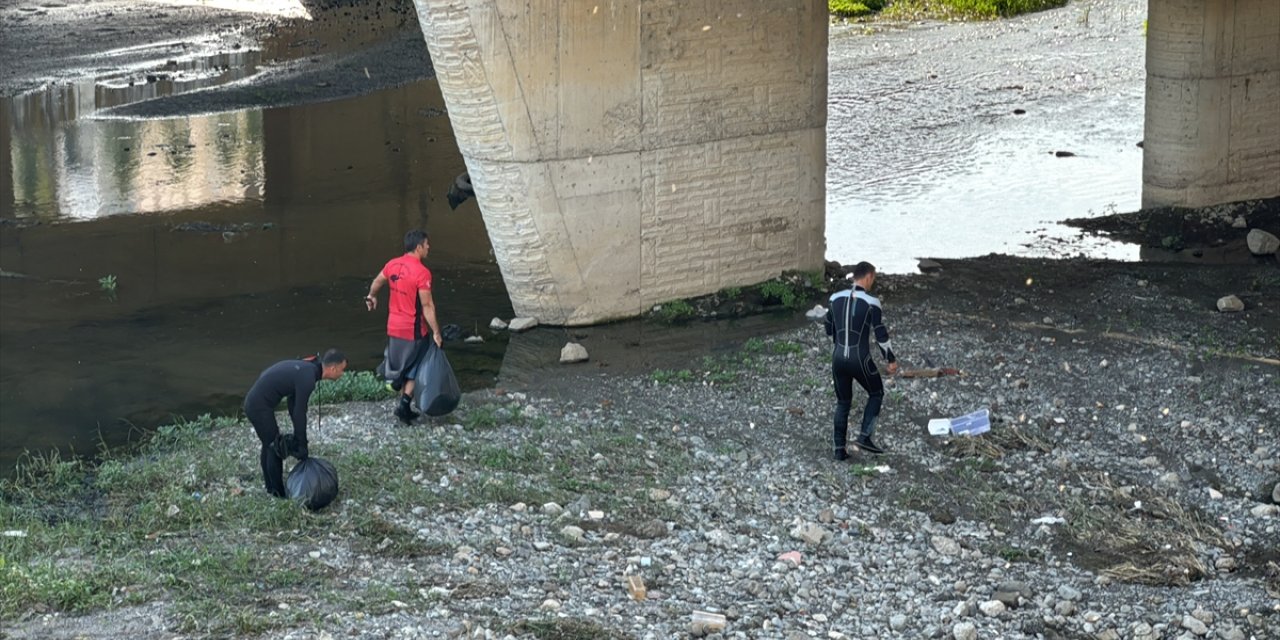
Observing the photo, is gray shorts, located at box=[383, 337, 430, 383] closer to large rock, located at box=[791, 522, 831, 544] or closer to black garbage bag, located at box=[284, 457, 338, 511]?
black garbage bag, located at box=[284, 457, 338, 511]

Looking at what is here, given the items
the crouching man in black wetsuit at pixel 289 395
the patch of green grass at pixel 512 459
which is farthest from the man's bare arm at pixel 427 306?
the crouching man in black wetsuit at pixel 289 395

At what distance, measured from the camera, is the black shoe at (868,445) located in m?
13.3

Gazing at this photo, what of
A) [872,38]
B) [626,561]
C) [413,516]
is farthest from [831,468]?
[872,38]

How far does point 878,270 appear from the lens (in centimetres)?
2011

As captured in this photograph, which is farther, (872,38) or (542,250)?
(872,38)

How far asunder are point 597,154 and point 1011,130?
13.1 meters

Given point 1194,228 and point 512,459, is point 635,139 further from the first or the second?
point 1194,228

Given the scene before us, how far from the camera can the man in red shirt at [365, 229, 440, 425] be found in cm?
1281

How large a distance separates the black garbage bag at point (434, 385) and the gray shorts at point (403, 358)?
0.05 m

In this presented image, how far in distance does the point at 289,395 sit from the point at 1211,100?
53.0ft

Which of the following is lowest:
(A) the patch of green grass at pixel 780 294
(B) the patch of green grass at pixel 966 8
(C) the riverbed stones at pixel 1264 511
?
(C) the riverbed stones at pixel 1264 511

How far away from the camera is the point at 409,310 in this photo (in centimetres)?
1286

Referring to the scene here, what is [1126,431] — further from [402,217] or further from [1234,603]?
[402,217]

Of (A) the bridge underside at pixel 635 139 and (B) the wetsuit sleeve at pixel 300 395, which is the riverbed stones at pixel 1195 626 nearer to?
(B) the wetsuit sleeve at pixel 300 395
